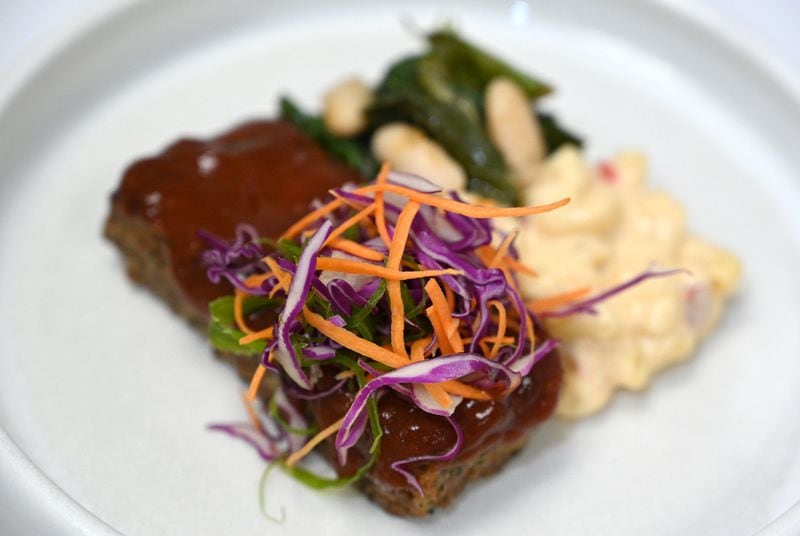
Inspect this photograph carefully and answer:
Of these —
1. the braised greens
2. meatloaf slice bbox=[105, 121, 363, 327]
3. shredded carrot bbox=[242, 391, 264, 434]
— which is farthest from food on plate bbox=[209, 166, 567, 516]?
the braised greens

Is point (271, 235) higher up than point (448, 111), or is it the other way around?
point (448, 111)

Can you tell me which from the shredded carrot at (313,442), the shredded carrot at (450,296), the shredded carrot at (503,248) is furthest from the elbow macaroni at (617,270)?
the shredded carrot at (313,442)

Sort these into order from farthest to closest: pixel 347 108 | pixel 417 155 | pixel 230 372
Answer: pixel 347 108, pixel 417 155, pixel 230 372

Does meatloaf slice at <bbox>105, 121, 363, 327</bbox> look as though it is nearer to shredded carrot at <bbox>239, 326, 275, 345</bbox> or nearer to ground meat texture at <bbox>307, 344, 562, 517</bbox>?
shredded carrot at <bbox>239, 326, 275, 345</bbox>

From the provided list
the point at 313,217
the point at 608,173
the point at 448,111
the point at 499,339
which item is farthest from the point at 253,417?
the point at 608,173

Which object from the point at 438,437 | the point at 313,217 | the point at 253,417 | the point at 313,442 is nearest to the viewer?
the point at 438,437

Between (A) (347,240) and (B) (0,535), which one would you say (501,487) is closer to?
(A) (347,240)

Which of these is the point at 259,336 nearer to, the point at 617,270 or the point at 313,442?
the point at 313,442
